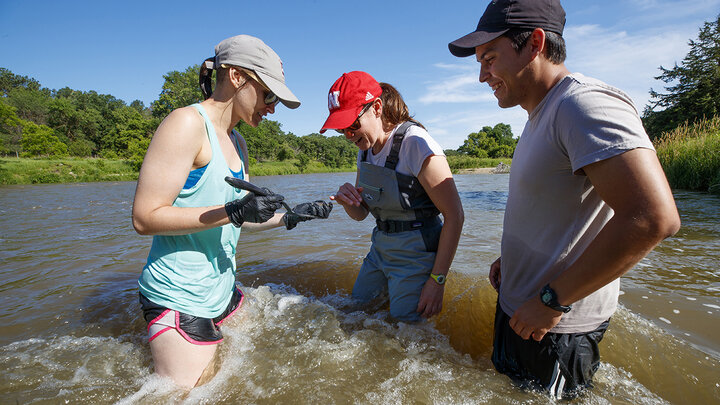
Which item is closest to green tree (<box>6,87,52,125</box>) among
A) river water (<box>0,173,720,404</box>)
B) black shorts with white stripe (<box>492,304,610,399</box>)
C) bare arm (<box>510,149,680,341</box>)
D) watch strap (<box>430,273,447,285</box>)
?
river water (<box>0,173,720,404</box>)

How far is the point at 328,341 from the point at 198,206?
1.43 metres

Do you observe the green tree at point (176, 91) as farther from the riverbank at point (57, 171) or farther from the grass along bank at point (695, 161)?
the grass along bank at point (695, 161)

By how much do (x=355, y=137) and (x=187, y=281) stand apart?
157cm

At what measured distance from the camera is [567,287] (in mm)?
1287

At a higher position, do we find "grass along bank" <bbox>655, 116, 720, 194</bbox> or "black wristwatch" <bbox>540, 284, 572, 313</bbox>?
"grass along bank" <bbox>655, 116, 720, 194</bbox>

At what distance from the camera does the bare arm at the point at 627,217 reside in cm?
104

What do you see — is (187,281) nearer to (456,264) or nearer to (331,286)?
(331,286)

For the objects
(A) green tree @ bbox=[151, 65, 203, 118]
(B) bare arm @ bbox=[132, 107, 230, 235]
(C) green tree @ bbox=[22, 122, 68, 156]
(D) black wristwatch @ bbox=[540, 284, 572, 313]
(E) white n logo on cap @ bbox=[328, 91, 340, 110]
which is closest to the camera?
(D) black wristwatch @ bbox=[540, 284, 572, 313]

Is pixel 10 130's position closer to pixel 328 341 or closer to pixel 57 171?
pixel 57 171

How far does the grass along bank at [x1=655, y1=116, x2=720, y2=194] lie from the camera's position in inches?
416

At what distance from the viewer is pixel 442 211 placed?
7.94 ft

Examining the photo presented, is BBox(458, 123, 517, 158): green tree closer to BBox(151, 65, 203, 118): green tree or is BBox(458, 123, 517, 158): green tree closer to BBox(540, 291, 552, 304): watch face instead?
BBox(151, 65, 203, 118): green tree

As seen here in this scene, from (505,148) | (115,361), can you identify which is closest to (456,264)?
(115,361)

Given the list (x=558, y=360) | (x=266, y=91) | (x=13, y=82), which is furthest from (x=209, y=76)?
(x=13, y=82)
